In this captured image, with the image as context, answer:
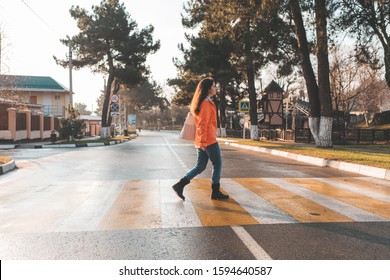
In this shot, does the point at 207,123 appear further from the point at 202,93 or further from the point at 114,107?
the point at 114,107

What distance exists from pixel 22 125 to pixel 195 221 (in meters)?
28.1

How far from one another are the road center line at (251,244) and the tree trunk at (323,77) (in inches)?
596

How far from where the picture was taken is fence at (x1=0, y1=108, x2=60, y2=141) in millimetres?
27344

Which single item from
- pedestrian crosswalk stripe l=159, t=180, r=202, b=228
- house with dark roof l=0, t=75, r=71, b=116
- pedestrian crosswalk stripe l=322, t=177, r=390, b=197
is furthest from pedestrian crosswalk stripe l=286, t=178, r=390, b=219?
house with dark roof l=0, t=75, r=71, b=116

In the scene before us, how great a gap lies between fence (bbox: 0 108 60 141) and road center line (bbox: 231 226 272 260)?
26.9 m

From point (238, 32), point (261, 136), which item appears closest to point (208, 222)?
point (238, 32)

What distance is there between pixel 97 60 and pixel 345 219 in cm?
3708

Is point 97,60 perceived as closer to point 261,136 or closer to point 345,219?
point 261,136

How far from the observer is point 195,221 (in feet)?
15.3

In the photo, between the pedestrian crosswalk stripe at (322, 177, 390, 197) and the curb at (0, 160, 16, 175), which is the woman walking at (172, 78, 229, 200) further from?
the curb at (0, 160, 16, 175)

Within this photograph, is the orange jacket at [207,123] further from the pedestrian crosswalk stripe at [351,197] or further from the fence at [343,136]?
the fence at [343,136]

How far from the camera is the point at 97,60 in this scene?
127 feet

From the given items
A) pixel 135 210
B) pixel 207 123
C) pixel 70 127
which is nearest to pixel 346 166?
pixel 207 123

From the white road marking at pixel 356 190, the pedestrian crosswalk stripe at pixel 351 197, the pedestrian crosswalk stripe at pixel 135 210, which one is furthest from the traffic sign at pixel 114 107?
the pedestrian crosswalk stripe at pixel 351 197
